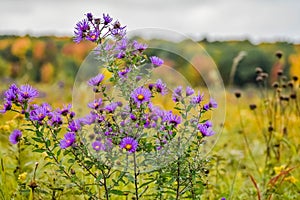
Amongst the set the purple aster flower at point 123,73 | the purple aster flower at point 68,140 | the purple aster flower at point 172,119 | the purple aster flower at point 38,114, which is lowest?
the purple aster flower at point 68,140

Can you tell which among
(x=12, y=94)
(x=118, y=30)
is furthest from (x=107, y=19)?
(x=12, y=94)

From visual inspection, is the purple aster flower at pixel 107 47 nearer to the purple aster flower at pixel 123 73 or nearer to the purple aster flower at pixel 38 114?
the purple aster flower at pixel 123 73


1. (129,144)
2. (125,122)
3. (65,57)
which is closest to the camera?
(129,144)

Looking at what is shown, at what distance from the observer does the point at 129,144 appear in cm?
132

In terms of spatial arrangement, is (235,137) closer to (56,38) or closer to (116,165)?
(116,165)

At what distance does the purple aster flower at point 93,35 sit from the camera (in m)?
1.34

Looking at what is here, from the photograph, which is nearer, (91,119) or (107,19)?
(107,19)

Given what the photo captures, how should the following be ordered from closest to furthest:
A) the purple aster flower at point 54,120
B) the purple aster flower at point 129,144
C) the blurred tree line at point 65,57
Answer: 1. the purple aster flower at point 129,144
2. the purple aster flower at point 54,120
3. the blurred tree line at point 65,57

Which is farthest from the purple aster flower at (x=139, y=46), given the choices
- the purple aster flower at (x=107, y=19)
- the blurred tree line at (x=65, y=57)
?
the blurred tree line at (x=65, y=57)

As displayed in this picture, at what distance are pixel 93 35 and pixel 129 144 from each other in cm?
31

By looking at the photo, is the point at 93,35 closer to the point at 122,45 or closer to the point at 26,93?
the point at 122,45

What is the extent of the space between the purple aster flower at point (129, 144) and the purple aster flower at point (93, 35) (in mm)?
285

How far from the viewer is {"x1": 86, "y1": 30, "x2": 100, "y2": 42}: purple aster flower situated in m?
1.34

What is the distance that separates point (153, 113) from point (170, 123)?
13 centimetres
